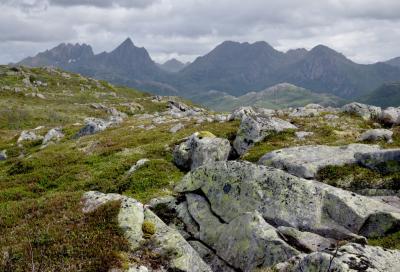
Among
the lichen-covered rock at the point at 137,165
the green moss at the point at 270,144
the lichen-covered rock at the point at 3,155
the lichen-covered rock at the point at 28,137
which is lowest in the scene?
the lichen-covered rock at the point at 3,155

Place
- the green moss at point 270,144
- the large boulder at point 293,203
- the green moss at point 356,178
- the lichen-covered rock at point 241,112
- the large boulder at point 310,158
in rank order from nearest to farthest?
the large boulder at point 293,203 < the green moss at point 356,178 < the large boulder at point 310,158 < the green moss at point 270,144 < the lichen-covered rock at point 241,112

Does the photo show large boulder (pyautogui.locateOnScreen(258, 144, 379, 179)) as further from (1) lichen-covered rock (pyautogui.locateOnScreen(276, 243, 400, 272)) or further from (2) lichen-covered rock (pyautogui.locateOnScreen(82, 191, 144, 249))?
(2) lichen-covered rock (pyautogui.locateOnScreen(82, 191, 144, 249))

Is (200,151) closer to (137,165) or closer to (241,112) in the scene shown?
(137,165)

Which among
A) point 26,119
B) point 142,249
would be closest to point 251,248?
point 142,249

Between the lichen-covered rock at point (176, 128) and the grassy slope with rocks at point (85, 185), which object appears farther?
the lichen-covered rock at point (176, 128)

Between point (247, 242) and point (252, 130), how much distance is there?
65.4 ft

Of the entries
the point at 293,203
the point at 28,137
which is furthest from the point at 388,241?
the point at 28,137

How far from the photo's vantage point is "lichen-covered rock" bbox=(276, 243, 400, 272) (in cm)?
1085

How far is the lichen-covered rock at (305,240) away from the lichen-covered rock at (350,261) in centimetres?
216

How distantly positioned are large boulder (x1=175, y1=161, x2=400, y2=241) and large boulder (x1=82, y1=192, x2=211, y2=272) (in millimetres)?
3415

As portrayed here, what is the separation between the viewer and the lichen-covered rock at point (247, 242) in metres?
13.9

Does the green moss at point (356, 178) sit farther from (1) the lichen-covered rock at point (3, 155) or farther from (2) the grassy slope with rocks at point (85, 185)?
(1) the lichen-covered rock at point (3, 155)

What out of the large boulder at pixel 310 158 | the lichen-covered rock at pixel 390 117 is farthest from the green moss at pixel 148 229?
the lichen-covered rock at pixel 390 117

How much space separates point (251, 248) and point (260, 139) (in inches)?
790
